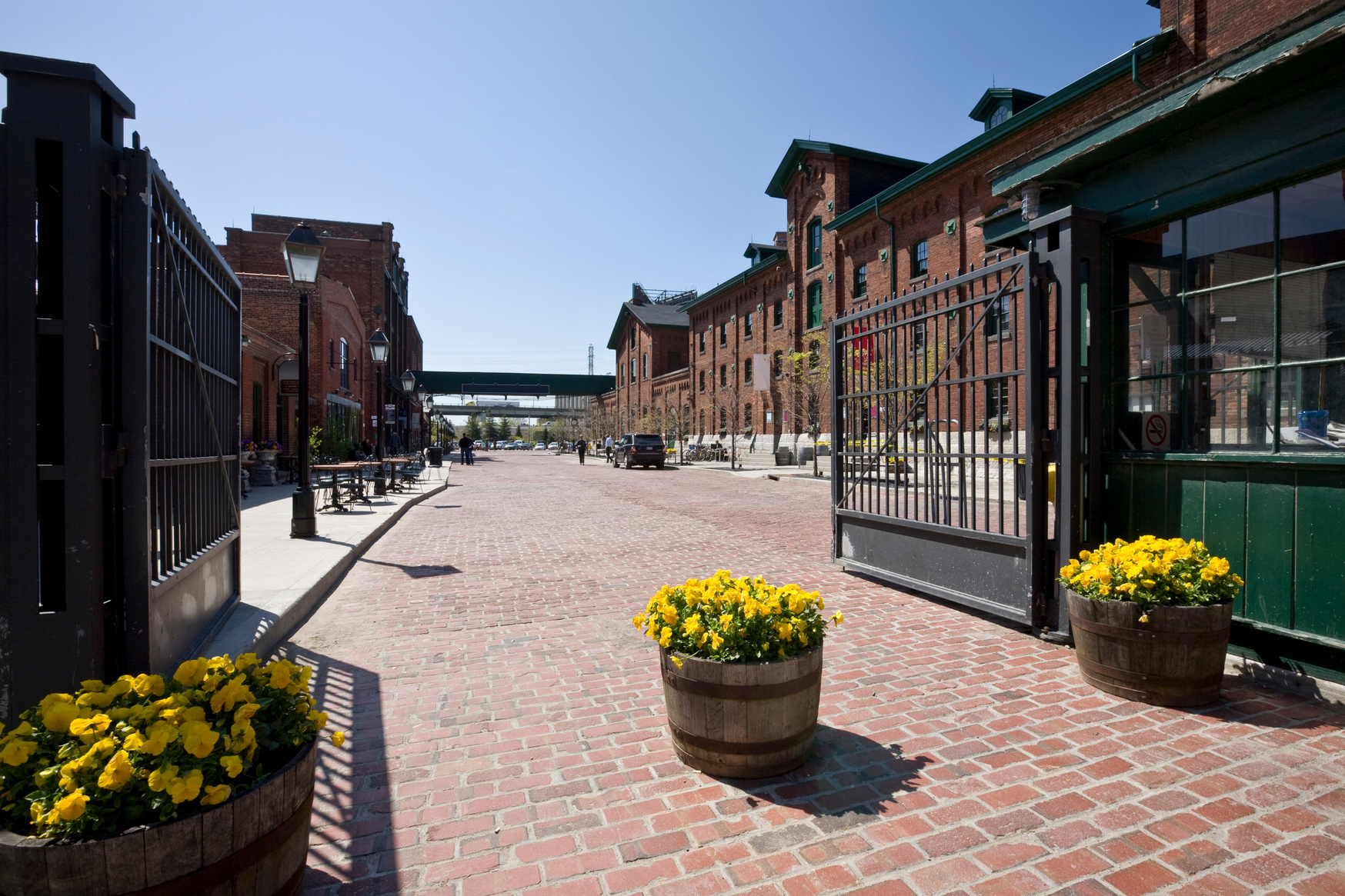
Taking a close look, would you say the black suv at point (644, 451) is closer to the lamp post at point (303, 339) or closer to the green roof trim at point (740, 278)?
the green roof trim at point (740, 278)

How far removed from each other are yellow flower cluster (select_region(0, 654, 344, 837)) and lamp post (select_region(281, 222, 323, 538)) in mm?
7851

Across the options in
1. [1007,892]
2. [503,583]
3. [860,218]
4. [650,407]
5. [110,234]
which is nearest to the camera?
[1007,892]

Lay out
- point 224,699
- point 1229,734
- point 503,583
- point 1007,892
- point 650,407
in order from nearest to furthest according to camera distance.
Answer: point 224,699 < point 1007,892 < point 1229,734 < point 503,583 < point 650,407

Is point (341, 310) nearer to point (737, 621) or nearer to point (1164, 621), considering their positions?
point (737, 621)

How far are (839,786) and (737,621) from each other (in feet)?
2.81

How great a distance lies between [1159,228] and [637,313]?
59.6 meters

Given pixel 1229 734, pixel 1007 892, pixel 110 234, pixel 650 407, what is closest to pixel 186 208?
pixel 110 234

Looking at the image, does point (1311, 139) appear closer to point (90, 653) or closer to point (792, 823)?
point (792, 823)

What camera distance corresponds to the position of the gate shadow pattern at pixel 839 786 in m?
2.85

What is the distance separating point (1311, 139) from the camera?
4062mm

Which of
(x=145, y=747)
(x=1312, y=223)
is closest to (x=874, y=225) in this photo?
(x=1312, y=223)

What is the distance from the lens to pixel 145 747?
6.22 ft

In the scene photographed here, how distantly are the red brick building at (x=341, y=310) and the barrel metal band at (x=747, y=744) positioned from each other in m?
16.8

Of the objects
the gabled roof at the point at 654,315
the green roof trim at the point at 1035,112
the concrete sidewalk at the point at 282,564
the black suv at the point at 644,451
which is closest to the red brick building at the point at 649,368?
the gabled roof at the point at 654,315
